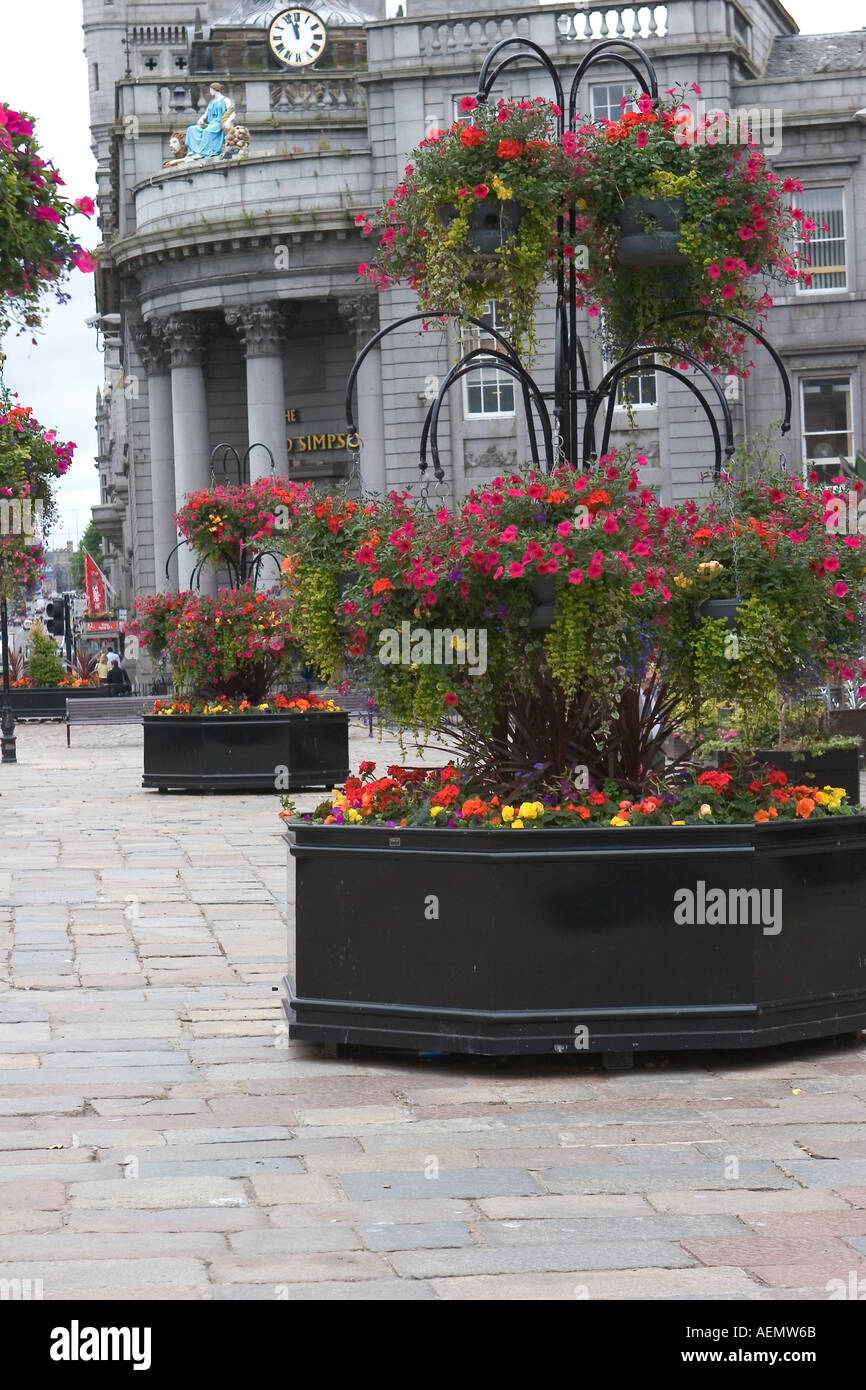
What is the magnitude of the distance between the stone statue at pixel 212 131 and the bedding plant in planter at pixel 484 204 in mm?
45114

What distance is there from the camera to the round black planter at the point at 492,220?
960cm

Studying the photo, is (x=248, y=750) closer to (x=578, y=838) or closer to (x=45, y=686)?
(x=578, y=838)

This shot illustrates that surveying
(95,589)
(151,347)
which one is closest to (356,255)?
(151,347)

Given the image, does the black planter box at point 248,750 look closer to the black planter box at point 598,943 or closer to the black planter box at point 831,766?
the black planter box at point 831,766

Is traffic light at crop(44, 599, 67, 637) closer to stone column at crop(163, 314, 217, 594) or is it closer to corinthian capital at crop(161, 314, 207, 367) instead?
stone column at crop(163, 314, 217, 594)

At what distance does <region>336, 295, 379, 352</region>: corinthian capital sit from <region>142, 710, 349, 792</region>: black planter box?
3066 centimetres

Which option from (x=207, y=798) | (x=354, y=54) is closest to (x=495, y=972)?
(x=207, y=798)

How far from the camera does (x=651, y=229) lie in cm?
963

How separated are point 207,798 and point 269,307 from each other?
32.7 metres

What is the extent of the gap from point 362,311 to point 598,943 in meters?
46.8

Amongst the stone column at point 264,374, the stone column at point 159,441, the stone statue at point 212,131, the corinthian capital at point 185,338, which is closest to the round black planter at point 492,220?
the stone column at point 264,374

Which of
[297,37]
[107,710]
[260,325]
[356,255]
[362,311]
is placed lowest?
[107,710]

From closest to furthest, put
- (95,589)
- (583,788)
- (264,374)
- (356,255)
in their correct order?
(583,788) → (356,255) → (264,374) → (95,589)

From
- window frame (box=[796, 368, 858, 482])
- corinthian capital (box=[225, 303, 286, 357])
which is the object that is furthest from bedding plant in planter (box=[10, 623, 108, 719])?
window frame (box=[796, 368, 858, 482])
